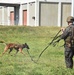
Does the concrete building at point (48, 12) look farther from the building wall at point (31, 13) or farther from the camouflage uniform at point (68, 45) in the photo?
the camouflage uniform at point (68, 45)

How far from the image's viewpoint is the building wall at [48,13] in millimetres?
47344

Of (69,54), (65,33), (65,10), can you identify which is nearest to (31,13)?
Answer: (65,10)

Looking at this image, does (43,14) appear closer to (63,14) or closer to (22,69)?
(63,14)

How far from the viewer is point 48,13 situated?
47.6 metres

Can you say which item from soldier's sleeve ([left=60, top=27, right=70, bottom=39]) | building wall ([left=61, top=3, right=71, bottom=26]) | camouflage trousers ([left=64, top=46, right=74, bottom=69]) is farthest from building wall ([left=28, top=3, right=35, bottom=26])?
soldier's sleeve ([left=60, top=27, right=70, bottom=39])

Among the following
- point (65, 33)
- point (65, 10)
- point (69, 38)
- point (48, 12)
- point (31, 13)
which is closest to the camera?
point (65, 33)

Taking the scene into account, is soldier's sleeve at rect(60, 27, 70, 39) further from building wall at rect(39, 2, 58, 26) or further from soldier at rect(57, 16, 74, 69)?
building wall at rect(39, 2, 58, 26)

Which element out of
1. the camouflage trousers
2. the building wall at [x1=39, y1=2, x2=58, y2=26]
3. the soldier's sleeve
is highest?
the building wall at [x1=39, y1=2, x2=58, y2=26]

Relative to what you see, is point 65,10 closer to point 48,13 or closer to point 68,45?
point 48,13

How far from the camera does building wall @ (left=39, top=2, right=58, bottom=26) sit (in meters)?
47.3

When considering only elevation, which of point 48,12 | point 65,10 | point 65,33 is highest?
point 65,10

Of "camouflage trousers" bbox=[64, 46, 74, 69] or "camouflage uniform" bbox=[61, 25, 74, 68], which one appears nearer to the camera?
"camouflage uniform" bbox=[61, 25, 74, 68]

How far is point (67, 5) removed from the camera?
48344mm

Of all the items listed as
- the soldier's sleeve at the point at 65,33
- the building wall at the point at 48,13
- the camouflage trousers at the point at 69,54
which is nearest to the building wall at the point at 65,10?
the building wall at the point at 48,13
